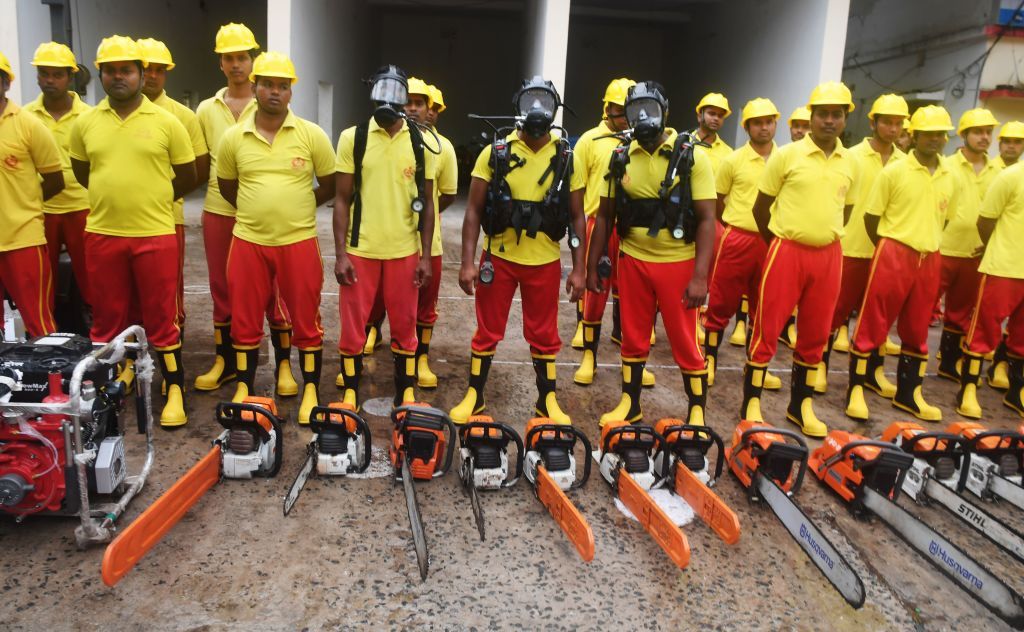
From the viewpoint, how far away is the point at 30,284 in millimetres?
Answer: 4590

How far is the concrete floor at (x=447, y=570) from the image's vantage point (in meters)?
2.92

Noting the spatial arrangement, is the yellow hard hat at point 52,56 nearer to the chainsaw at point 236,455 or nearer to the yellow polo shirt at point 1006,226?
the chainsaw at point 236,455

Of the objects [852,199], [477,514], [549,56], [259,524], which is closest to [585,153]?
[852,199]

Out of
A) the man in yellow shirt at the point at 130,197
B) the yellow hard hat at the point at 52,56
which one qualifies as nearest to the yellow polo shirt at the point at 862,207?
the man in yellow shirt at the point at 130,197

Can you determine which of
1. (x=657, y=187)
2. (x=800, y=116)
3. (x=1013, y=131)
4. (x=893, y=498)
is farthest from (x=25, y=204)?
(x=1013, y=131)

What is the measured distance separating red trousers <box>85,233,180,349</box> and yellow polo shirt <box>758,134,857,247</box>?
4082 mm

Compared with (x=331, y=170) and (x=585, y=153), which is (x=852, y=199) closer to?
(x=585, y=153)

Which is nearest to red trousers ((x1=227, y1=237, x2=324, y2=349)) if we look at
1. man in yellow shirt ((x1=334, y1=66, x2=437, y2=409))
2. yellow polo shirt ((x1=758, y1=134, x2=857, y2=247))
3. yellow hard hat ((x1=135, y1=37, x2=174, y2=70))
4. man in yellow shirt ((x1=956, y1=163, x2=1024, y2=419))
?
man in yellow shirt ((x1=334, y1=66, x2=437, y2=409))

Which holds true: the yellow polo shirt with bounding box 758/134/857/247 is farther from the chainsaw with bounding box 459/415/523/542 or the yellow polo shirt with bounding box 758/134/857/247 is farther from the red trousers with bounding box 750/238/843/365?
the chainsaw with bounding box 459/415/523/542

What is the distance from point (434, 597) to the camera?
10.0ft

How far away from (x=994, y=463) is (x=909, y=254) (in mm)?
1762

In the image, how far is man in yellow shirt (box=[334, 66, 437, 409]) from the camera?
175 inches

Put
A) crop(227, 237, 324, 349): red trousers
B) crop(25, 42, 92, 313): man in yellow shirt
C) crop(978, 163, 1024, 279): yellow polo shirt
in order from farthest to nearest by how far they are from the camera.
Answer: crop(978, 163, 1024, 279): yellow polo shirt
crop(25, 42, 92, 313): man in yellow shirt
crop(227, 237, 324, 349): red trousers

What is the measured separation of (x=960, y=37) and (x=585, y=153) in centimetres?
1344
